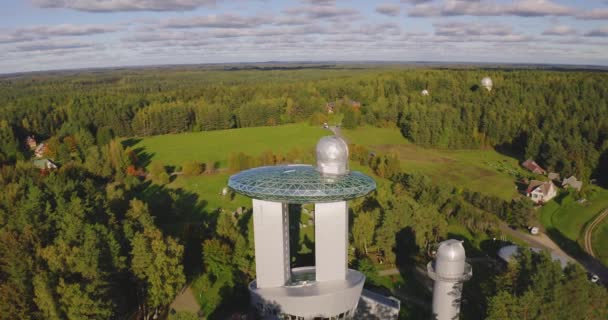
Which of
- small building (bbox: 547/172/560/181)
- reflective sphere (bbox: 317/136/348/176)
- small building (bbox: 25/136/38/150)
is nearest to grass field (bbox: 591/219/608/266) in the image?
small building (bbox: 547/172/560/181)

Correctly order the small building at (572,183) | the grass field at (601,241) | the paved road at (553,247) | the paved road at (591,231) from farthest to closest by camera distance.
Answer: the small building at (572,183), the paved road at (591,231), the grass field at (601,241), the paved road at (553,247)

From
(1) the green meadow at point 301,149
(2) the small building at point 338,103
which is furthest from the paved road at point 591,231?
(2) the small building at point 338,103

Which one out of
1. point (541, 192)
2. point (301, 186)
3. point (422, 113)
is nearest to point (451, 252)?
point (301, 186)

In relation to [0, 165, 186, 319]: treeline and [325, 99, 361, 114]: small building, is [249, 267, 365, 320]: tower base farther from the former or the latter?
[325, 99, 361, 114]: small building

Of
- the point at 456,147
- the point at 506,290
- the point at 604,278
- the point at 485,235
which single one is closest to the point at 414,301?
the point at 506,290

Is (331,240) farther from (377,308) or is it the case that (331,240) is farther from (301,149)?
(301,149)

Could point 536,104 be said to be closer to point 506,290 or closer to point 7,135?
point 506,290

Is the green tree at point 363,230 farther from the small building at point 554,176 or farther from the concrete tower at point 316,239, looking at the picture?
the small building at point 554,176
